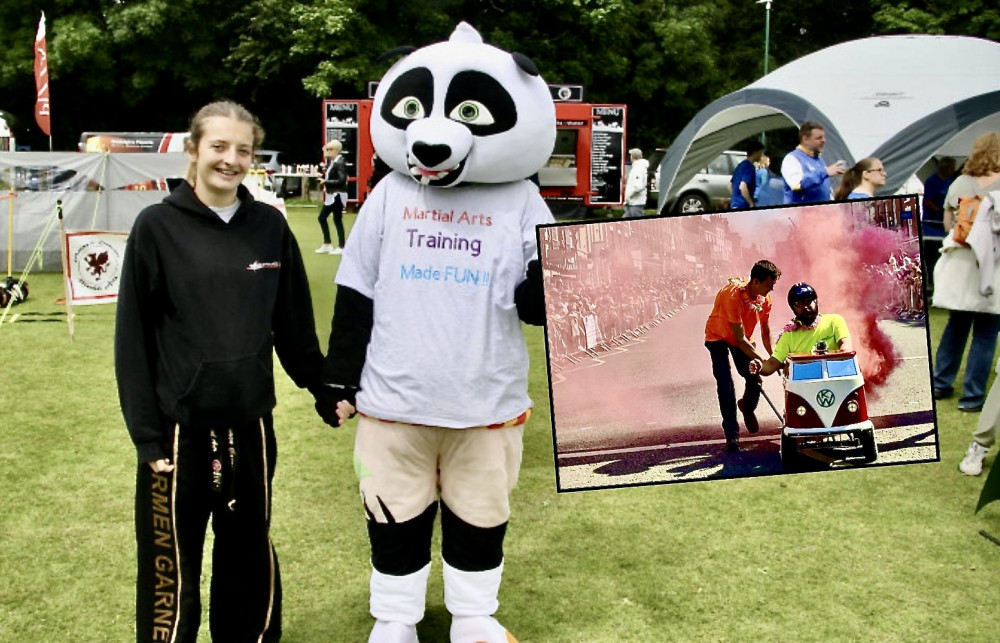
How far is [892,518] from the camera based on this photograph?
4.47 meters

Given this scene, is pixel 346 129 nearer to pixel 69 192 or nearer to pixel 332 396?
pixel 69 192

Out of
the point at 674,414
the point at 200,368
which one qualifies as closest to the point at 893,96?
the point at 674,414

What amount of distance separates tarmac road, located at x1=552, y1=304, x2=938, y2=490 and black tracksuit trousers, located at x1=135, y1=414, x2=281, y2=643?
92 cm

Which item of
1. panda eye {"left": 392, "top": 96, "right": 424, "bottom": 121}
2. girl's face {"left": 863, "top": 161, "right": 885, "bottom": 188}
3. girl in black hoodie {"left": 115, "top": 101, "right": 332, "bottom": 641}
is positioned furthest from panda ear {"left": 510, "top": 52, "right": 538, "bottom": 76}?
girl's face {"left": 863, "top": 161, "right": 885, "bottom": 188}

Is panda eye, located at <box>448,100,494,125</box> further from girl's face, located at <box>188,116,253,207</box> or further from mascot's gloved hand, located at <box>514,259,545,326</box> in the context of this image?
girl's face, located at <box>188,116,253,207</box>

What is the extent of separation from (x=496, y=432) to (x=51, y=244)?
1009cm

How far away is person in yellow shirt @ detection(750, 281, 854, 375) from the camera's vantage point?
9.86 ft

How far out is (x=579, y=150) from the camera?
17031 mm


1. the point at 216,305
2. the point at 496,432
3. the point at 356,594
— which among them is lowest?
the point at 356,594

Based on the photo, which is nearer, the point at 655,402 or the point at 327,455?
the point at 655,402

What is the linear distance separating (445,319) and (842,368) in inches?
48.6

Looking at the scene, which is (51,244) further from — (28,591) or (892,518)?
(892,518)

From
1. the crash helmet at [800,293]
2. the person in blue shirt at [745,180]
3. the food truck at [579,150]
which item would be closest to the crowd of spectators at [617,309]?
the crash helmet at [800,293]

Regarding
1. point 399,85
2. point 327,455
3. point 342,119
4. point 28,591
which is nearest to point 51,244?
point 342,119
